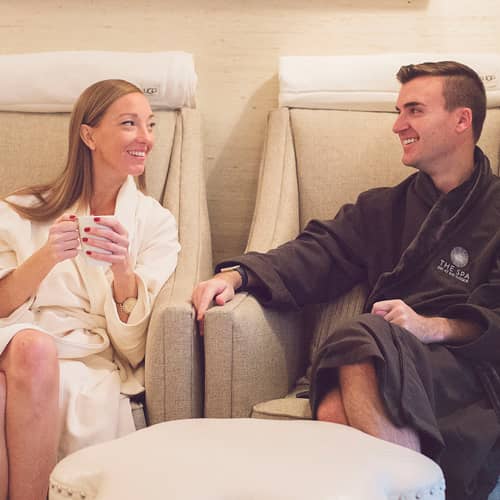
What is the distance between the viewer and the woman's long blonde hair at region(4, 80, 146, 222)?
1.99m

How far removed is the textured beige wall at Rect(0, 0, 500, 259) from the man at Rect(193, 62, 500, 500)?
410mm

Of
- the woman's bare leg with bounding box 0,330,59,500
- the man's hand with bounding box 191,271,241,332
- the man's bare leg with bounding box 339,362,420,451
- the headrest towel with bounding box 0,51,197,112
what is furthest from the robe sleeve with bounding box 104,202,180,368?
the man's bare leg with bounding box 339,362,420,451

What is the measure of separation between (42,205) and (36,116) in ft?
1.30

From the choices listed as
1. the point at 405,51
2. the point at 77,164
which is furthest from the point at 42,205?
the point at 405,51

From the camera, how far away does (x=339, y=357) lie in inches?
60.2

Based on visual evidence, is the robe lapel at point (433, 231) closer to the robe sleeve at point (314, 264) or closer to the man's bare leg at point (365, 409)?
the robe sleeve at point (314, 264)

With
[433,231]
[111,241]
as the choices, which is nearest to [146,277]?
[111,241]

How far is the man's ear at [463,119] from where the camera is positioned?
1.99 m

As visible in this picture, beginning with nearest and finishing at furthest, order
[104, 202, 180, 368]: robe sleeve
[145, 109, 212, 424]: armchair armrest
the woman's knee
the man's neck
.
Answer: the woman's knee < [145, 109, 212, 424]: armchair armrest < [104, 202, 180, 368]: robe sleeve < the man's neck

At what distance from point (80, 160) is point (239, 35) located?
688 mm

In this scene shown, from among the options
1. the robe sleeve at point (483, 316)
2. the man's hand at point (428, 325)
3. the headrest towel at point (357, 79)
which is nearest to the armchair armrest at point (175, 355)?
the man's hand at point (428, 325)

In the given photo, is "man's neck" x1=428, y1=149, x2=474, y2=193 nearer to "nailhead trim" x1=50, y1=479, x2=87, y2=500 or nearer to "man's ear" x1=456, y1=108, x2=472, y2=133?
"man's ear" x1=456, y1=108, x2=472, y2=133

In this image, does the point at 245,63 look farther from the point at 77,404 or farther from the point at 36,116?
the point at 77,404

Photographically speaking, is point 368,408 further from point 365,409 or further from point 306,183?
point 306,183
